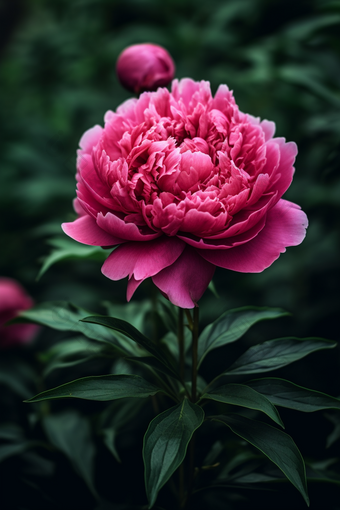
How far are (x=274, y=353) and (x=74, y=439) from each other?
1.65 feet

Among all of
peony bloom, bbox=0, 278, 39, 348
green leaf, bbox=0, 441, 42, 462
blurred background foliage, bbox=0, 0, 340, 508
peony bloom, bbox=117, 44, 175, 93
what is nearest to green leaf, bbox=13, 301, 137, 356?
blurred background foliage, bbox=0, 0, 340, 508

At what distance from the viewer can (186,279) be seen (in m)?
0.58

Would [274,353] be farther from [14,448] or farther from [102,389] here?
[14,448]

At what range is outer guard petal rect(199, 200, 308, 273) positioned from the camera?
59cm

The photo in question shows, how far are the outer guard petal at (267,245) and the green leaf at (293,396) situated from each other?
0.18 m

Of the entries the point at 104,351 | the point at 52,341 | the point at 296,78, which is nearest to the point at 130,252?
the point at 104,351

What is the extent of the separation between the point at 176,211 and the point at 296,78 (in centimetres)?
83

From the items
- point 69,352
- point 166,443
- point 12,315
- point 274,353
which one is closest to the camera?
point 166,443

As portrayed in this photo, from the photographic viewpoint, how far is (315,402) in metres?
0.62

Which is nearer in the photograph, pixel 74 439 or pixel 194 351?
pixel 194 351

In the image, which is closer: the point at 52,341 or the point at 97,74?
the point at 52,341

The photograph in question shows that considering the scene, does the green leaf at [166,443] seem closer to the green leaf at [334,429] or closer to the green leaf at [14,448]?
the green leaf at [334,429]

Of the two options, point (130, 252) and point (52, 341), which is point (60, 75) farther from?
point (130, 252)

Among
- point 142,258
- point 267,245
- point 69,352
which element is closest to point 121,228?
point 142,258
